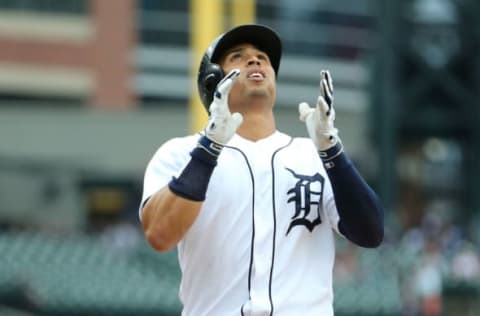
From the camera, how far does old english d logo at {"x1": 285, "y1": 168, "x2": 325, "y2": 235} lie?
404 cm

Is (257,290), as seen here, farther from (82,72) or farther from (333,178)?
(82,72)

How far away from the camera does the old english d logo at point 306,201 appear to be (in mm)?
4043

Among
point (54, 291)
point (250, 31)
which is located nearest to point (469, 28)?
point (54, 291)

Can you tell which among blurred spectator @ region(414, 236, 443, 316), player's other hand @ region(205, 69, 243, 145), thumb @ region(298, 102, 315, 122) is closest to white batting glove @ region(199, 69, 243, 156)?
player's other hand @ region(205, 69, 243, 145)

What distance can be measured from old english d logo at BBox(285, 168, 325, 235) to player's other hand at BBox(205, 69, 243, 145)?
13.1 inches

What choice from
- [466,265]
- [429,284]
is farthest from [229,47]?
[466,265]

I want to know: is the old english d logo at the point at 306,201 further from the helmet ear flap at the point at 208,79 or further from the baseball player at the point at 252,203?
the helmet ear flap at the point at 208,79

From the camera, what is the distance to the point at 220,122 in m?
3.82

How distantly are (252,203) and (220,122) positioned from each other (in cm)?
31

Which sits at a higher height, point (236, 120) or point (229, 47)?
point (229, 47)

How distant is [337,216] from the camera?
406 cm

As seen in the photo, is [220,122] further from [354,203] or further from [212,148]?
[354,203]

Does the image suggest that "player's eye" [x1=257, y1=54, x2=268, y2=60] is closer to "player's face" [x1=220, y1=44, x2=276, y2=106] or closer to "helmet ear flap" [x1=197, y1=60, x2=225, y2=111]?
"player's face" [x1=220, y1=44, x2=276, y2=106]

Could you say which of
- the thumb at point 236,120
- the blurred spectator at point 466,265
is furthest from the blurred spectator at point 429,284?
the thumb at point 236,120
